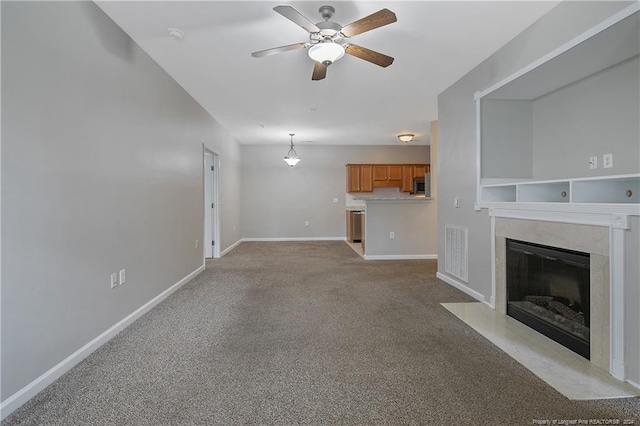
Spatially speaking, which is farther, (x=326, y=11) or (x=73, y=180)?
(x=326, y=11)

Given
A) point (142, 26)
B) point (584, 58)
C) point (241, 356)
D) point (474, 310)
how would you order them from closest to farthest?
point (241, 356) < point (584, 58) < point (142, 26) < point (474, 310)

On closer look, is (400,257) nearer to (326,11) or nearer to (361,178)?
(361,178)

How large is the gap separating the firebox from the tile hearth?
84mm

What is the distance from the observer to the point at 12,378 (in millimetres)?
1586

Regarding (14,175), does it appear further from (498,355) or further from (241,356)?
(498,355)

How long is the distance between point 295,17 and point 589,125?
247 cm

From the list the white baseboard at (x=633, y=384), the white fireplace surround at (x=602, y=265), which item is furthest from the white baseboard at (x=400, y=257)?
the white baseboard at (x=633, y=384)

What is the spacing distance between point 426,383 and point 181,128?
12.3 feet

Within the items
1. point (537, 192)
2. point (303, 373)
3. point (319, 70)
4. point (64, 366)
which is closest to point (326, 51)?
point (319, 70)

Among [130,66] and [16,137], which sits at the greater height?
[130,66]

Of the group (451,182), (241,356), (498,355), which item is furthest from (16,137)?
(451,182)

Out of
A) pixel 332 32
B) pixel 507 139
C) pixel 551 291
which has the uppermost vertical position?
pixel 332 32

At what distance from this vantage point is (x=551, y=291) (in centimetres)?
246

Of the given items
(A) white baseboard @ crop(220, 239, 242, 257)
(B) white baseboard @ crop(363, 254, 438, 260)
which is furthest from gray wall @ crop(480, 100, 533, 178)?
(A) white baseboard @ crop(220, 239, 242, 257)
